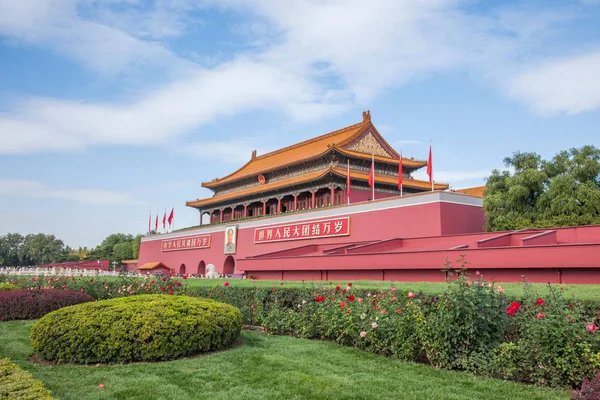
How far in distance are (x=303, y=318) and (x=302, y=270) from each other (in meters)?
10.4

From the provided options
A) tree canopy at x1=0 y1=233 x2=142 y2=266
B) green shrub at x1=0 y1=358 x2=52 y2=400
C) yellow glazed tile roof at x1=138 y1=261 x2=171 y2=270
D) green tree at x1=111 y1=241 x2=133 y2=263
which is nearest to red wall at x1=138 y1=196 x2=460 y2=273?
yellow glazed tile roof at x1=138 y1=261 x2=171 y2=270

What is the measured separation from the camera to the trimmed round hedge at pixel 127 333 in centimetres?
582

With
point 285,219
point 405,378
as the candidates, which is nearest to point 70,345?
point 405,378

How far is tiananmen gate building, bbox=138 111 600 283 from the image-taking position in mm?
12086

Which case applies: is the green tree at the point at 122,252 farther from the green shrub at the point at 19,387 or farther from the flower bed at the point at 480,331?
the green shrub at the point at 19,387

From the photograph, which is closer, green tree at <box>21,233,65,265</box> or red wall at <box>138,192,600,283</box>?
red wall at <box>138,192,600,283</box>

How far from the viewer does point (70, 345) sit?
5859 millimetres

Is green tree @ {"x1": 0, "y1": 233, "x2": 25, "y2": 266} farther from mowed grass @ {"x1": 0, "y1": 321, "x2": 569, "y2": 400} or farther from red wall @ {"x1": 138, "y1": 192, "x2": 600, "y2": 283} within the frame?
mowed grass @ {"x1": 0, "y1": 321, "x2": 569, "y2": 400}

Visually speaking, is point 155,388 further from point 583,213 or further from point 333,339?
point 583,213

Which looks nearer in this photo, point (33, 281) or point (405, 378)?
point (405, 378)

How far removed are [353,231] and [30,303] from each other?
48.3 ft

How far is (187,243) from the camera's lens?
121 ft

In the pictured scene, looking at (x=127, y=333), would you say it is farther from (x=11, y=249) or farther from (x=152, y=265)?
(x=11, y=249)

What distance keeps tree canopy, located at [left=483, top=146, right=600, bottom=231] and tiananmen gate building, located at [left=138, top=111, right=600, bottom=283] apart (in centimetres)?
113
